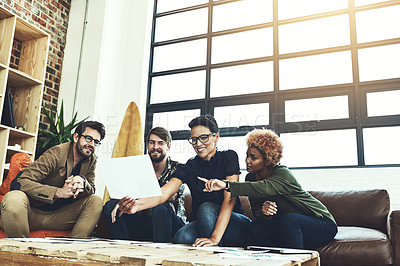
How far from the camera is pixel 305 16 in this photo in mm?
3891

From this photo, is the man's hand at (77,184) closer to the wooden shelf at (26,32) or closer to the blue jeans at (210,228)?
the blue jeans at (210,228)

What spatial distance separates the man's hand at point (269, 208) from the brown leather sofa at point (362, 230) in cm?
42

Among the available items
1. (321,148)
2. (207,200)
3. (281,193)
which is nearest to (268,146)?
(281,193)

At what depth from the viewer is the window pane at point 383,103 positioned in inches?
132

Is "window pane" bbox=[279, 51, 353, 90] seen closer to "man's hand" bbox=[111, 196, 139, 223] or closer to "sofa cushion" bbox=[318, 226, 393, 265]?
"sofa cushion" bbox=[318, 226, 393, 265]

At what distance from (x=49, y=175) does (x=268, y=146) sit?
135 centimetres

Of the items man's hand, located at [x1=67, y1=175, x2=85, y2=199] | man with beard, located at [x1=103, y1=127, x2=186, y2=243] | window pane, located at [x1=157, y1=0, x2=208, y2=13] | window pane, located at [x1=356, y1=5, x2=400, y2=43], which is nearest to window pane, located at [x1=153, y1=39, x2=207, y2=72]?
window pane, located at [x1=157, y1=0, x2=208, y2=13]

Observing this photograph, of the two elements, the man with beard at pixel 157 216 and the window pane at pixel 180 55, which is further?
the window pane at pixel 180 55

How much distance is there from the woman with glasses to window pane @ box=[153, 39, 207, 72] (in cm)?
237

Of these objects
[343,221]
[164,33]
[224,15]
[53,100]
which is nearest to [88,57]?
[53,100]

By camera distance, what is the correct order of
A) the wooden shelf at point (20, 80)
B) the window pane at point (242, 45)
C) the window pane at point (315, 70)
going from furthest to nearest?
1. the window pane at point (242, 45)
2. the window pane at point (315, 70)
3. the wooden shelf at point (20, 80)

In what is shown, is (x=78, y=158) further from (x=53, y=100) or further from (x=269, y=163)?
(x=53, y=100)

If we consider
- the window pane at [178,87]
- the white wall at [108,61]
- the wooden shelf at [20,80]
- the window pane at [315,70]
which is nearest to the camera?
the wooden shelf at [20,80]

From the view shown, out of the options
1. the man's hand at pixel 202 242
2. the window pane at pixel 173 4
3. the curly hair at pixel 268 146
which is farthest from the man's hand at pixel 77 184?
the window pane at pixel 173 4
